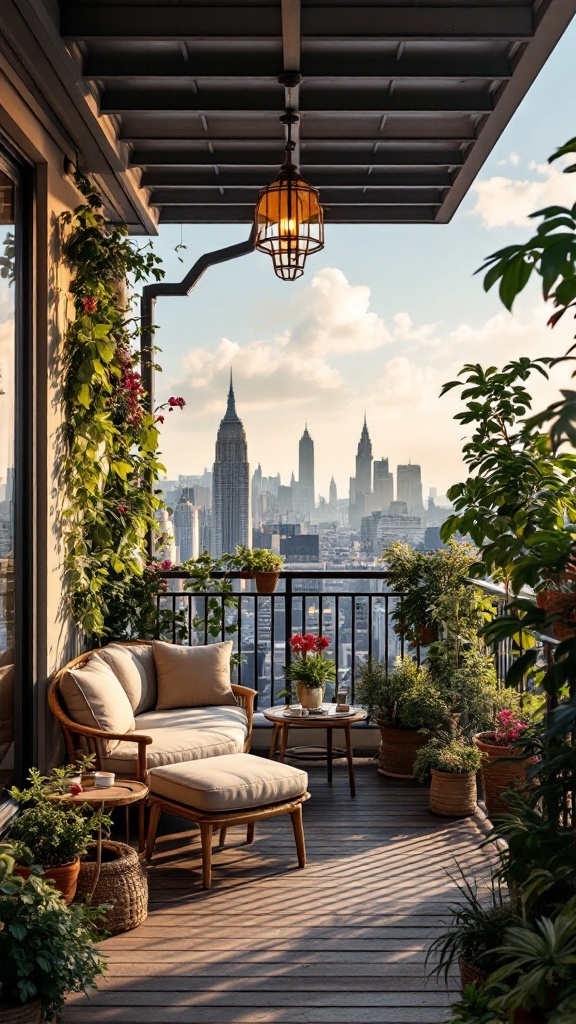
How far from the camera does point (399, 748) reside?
5.41 metres

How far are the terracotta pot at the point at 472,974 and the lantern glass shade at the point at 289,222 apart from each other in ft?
9.72

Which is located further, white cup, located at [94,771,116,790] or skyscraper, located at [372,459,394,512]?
skyscraper, located at [372,459,394,512]

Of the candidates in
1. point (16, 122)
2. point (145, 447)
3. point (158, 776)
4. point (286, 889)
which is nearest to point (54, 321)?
point (16, 122)

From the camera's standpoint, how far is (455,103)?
14.3 ft

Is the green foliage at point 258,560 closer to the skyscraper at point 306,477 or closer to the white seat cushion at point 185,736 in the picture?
the skyscraper at point 306,477

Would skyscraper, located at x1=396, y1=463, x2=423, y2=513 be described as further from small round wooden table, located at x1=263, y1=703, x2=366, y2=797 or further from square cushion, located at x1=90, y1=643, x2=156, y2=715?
square cushion, located at x1=90, y1=643, x2=156, y2=715

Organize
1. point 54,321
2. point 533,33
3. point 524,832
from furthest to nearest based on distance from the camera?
point 54,321 → point 533,33 → point 524,832

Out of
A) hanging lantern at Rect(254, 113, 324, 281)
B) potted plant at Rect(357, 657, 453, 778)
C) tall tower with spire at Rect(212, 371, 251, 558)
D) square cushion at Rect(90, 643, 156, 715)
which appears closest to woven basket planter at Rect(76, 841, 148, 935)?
square cushion at Rect(90, 643, 156, 715)

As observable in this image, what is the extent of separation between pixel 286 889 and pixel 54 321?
2.69 meters

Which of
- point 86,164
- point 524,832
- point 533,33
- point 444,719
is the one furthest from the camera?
point 444,719

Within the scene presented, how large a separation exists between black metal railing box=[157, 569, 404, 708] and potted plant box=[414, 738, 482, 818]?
43.9 inches

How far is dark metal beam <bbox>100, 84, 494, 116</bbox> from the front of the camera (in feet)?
14.3

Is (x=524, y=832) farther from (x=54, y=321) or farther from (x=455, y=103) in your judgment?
(x=455, y=103)

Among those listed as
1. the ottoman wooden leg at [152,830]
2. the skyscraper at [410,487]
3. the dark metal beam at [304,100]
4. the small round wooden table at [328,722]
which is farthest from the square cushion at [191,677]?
the dark metal beam at [304,100]
